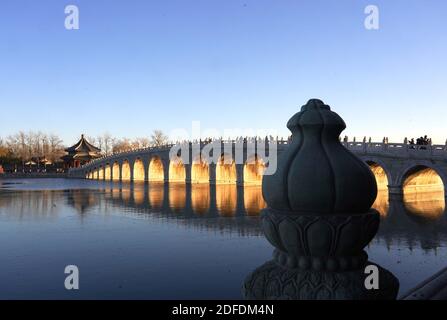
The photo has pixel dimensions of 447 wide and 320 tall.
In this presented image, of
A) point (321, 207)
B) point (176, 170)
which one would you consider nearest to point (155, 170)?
point (176, 170)

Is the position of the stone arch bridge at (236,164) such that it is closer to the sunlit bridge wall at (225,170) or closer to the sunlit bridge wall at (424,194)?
the sunlit bridge wall at (225,170)

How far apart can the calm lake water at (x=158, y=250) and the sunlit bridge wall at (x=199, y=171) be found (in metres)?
25.2

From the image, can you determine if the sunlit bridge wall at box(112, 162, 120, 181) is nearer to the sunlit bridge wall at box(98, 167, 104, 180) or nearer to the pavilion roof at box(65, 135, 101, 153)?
the sunlit bridge wall at box(98, 167, 104, 180)

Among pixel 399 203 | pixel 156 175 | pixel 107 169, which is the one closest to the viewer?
pixel 399 203

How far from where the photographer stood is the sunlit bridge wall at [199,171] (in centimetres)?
4594

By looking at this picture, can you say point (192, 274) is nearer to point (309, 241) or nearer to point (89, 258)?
point (89, 258)

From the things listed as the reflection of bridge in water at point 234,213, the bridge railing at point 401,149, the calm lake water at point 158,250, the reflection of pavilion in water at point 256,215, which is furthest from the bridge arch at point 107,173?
the bridge railing at point 401,149

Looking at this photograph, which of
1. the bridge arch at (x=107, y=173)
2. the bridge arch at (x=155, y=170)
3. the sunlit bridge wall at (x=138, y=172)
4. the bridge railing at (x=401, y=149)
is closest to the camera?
the bridge railing at (x=401, y=149)

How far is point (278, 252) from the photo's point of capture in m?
4.77

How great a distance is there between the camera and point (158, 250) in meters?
11.4

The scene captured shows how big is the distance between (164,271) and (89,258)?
8.60 feet

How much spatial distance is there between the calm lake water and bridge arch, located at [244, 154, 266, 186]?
18720mm

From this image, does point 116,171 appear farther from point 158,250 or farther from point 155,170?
point 158,250
